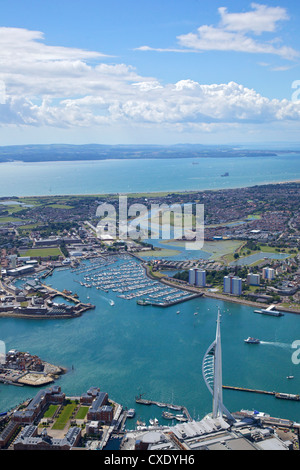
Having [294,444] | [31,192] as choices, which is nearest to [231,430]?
[294,444]

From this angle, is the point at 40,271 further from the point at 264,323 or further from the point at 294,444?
the point at 294,444

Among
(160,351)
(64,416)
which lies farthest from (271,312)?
(64,416)

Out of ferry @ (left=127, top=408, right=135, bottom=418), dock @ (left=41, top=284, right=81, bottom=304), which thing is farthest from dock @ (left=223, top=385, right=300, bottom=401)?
dock @ (left=41, top=284, right=81, bottom=304)

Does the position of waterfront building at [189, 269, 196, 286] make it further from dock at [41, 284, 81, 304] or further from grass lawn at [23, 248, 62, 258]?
grass lawn at [23, 248, 62, 258]

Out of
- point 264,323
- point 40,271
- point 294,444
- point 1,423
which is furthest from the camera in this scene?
point 40,271

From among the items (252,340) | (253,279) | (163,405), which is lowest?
(163,405)

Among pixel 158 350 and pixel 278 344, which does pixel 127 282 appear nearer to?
pixel 158 350
